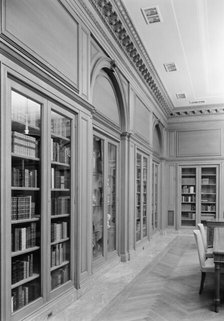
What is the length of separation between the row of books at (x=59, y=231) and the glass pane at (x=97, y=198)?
117 cm

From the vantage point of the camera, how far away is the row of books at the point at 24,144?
275 centimetres

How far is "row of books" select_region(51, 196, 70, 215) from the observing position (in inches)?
135

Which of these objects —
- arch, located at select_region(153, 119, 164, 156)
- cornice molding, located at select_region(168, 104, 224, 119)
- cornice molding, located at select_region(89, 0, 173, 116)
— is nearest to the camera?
cornice molding, located at select_region(89, 0, 173, 116)

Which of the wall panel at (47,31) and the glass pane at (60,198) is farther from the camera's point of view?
the glass pane at (60,198)

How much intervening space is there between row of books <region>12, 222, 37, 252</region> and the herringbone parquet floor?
116 cm

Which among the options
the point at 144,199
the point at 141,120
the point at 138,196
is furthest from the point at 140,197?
the point at 141,120

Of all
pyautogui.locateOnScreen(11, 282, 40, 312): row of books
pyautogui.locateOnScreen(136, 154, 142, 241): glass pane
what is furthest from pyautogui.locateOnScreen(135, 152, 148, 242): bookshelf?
pyautogui.locateOnScreen(11, 282, 40, 312): row of books

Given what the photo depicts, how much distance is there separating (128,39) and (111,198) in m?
2.80

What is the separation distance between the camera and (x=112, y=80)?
220 inches

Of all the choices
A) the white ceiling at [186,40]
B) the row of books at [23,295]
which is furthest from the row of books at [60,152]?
the white ceiling at [186,40]

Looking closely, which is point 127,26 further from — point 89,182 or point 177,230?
point 177,230

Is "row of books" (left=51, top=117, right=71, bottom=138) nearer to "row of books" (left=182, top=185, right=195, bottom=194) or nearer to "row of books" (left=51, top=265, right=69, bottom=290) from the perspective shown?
"row of books" (left=51, top=265, right=69, bottom=290)

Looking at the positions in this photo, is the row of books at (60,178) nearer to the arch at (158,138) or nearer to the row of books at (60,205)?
the row of books at (60,205)

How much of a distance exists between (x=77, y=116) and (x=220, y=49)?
3.61 metres
